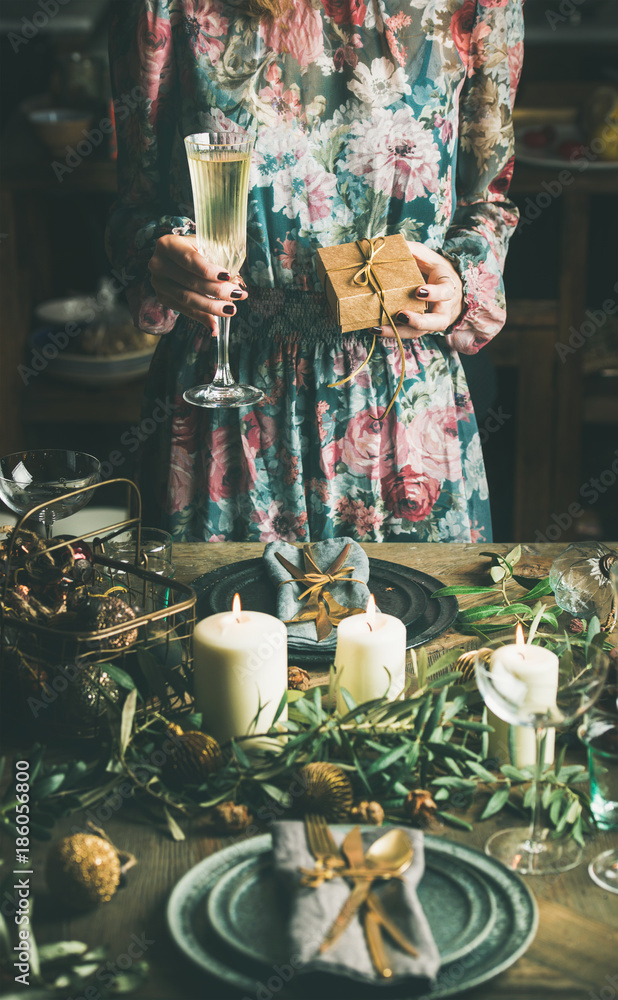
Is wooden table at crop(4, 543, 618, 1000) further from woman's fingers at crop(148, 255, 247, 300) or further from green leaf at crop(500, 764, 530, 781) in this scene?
woman's fingers at crop(148, 255, 247, 300)

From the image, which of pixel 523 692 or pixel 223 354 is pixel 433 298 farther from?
pixel 523 692

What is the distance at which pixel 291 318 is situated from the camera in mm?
1445

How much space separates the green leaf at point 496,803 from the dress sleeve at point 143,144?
0.86 m

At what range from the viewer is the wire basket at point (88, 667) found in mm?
839

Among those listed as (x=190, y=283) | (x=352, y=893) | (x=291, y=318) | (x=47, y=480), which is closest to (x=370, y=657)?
(x=352, y=893)

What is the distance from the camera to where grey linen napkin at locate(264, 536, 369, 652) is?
1.02 m

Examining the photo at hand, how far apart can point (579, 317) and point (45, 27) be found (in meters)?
2.00

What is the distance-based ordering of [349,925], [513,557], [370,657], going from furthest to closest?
1. [513,557]
2. [370,657]
3. [349,925]

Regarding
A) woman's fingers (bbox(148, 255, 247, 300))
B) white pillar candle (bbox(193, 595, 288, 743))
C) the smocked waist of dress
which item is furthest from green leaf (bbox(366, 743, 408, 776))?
the smocked waist of dress

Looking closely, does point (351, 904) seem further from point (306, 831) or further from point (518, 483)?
point (518, 483)

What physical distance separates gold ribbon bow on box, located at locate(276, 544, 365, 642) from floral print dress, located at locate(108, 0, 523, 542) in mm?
317

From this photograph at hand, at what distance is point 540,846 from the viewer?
760 mm

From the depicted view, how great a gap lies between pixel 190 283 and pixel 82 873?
29.5 inches

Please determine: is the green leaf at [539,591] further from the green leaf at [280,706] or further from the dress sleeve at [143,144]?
the dress sleeve at [143,144]
